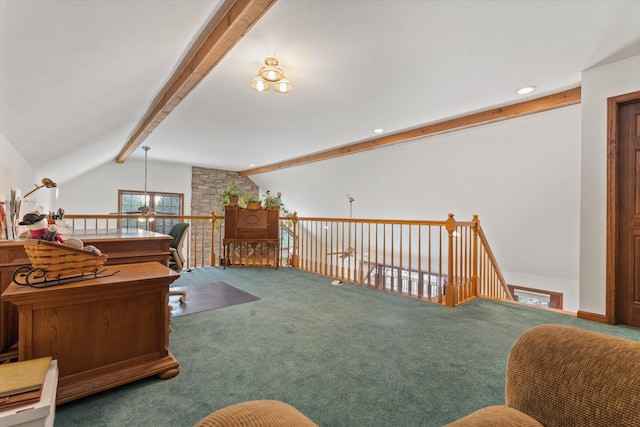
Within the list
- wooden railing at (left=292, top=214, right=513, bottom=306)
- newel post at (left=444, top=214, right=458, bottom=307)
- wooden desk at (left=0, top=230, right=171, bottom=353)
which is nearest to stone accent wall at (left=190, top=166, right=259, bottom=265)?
wooden railing at (left=292, top=214, right=513, bottom=306)

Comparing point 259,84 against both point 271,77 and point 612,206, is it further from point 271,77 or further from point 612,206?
point 612,206

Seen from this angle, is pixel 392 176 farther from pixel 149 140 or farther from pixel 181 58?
pixel 149 140

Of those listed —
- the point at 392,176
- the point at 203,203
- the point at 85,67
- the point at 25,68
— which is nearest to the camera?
the point at 25,68

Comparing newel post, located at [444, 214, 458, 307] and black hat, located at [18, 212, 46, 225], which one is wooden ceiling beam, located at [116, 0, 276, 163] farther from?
newel post, located at [444, 214, 458, 307]

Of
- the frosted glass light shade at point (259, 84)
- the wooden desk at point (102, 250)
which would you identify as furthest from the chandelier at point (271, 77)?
the wooden desk at point (102, 250)

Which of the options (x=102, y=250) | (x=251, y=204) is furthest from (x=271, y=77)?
(x=251, y=204)

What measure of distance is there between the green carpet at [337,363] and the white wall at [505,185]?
6.29 ft

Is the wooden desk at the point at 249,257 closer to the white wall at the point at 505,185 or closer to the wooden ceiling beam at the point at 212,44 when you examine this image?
the white wall at the point at 505,185

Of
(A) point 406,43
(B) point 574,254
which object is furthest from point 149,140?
(B) point 574,254

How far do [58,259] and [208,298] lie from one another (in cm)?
197

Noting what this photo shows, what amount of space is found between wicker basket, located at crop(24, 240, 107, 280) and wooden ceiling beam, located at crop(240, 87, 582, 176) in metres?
4.07

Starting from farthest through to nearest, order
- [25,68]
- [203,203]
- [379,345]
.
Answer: [203,203] < [379,345] < [25,68]

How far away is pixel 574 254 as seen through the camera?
4.28 meters

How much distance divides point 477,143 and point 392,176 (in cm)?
171
